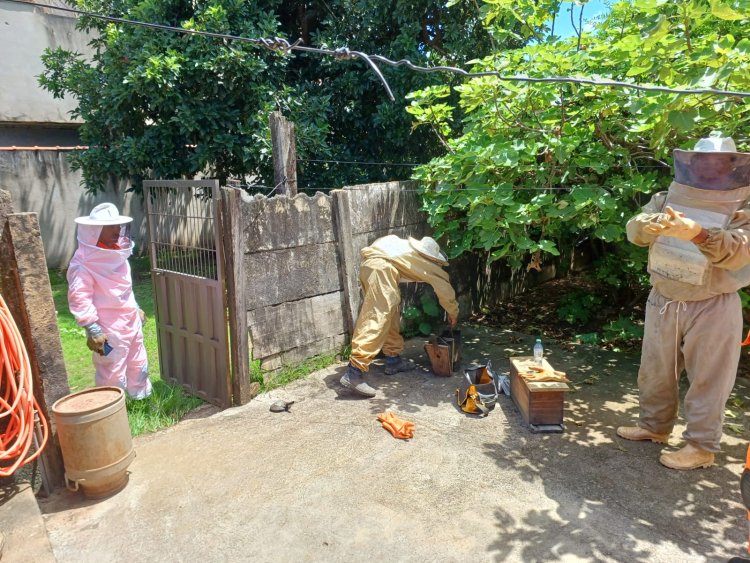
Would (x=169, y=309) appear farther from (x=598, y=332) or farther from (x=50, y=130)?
(x=50, y=130)

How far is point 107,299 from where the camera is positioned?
4883mm

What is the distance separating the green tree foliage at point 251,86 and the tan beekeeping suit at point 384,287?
351cm

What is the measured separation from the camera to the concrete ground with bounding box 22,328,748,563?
Answer: 3.14 metres

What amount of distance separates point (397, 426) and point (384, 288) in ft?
4.73

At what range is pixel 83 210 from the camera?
1193 cm

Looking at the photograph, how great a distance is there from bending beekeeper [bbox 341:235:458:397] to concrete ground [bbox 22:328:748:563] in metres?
0.44

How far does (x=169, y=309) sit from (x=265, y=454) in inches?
83.2

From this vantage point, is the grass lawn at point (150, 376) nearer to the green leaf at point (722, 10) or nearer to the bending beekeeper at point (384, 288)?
the bending beekeeper at point (384, 288)

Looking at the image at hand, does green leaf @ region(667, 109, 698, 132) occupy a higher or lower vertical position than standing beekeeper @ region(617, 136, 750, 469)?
higher

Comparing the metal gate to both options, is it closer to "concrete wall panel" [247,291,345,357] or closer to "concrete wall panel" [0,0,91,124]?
"concrete wall panel" [247,291,345,357]

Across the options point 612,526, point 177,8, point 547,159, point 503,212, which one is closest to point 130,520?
point 612,526

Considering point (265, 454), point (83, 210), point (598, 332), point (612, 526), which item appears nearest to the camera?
point (612, 526)

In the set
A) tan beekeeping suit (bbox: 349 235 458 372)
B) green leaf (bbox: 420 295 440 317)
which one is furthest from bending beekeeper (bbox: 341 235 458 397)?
green leaf (bbox: 420 295 440 317)

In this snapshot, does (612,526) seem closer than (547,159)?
Yes
